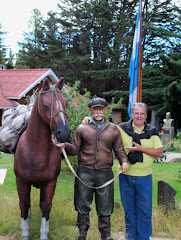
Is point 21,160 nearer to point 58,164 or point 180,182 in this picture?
point 58,164

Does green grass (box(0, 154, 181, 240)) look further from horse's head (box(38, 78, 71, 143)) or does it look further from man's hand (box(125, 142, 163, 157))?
horse's head (box(38, 78, 71, 143))

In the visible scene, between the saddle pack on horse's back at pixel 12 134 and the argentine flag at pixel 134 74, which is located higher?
the argentine flag at pixel 134 74

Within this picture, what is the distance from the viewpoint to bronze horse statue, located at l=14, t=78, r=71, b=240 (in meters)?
2.84

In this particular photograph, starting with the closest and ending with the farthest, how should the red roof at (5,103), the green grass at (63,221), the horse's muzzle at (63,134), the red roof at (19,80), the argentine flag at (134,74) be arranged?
the horse's muzzle at (63,134) < the green grass at (63,221) < the argentine flag at (134,74) < the red roof at (5,103) < the red roof at (19,80)

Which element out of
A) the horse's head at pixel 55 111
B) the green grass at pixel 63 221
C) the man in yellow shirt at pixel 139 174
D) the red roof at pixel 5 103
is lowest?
the green grass at pixel 63 221

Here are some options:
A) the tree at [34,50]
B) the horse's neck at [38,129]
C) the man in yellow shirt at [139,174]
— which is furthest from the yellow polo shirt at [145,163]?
the tree at [34,50]

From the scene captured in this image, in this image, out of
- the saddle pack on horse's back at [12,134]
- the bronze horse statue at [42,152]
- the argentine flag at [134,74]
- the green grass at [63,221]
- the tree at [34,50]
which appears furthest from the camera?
the tree at [34,50]

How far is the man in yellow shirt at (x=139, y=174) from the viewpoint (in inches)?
133

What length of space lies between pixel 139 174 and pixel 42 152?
118 centimetres

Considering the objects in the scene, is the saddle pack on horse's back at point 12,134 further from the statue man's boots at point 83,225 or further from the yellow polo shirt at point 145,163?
the yellow polo shirt at point 145,163

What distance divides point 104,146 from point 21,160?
0.97 meters

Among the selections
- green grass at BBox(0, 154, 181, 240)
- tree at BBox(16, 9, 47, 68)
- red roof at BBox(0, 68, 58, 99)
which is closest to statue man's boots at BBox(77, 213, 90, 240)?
green grass at BBox(0, 154, 181, 240)

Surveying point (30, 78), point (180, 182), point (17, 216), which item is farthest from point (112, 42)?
point (17, 216)

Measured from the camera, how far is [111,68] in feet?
90.5
